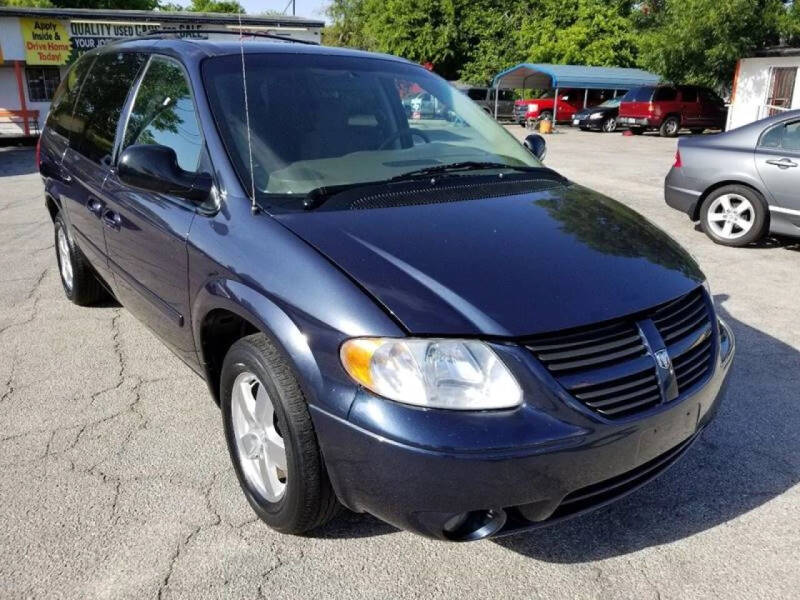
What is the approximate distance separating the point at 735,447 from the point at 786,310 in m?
2.46

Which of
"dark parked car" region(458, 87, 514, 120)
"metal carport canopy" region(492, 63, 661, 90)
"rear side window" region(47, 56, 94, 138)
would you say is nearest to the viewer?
"rear side window" region(47, 56, 94, 138)

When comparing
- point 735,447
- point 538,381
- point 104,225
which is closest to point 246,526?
point 538,381

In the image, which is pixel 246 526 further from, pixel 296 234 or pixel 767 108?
pixel 767 108

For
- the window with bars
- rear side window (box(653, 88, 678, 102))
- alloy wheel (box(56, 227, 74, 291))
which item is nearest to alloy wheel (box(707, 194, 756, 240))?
alloy wheel (box(56, 227, 74, 291))

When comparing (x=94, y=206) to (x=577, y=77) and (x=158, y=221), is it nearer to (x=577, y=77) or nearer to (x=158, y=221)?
(x=158, y=221)

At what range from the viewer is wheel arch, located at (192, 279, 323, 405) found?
2146 millimetres

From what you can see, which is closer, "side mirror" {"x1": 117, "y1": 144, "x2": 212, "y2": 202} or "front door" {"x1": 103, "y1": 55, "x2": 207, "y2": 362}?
"side mirror" {"x1": 117, "y1": 144, "x2": 212, "y2": 202}

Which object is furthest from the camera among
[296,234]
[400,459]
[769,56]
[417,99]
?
[769,56]

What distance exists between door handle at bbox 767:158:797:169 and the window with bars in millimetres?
24902

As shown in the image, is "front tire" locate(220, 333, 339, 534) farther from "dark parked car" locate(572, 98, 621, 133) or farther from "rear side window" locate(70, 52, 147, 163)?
A: "dark parked car" locate(572, 98, 621, 133)

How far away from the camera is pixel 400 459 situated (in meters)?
1.97

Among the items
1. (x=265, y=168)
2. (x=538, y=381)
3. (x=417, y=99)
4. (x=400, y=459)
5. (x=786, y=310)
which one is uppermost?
(x=417, y=99)

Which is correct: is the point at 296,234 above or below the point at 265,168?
below

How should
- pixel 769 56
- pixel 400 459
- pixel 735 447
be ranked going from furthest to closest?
pixel 769 56 < pixel 735 447 < pixel 400 459
